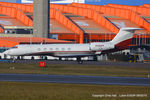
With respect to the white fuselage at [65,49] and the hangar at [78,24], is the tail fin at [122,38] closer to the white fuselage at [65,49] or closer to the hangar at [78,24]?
the white fuselage at [65,49]

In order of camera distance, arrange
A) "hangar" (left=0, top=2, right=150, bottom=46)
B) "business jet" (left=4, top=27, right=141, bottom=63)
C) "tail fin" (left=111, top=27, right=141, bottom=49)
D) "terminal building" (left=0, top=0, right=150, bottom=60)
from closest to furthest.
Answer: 1. "business jet" (left=4, top=27, right=141, bottom=63)
2. "tail fin" (left=111, top=27, right=141, bottom=49)
3. "terminal building" (left=0, top=0, right=150, bottom=60)
4. "hangar" (left=0, top=2, right=150, bottom=46)

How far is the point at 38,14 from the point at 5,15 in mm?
35153

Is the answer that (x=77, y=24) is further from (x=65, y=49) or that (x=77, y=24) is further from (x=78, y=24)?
(x=65, y=49)

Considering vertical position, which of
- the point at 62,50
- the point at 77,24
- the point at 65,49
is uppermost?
the point at 77,24

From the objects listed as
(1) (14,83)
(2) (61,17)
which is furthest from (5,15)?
(1) (14,83)

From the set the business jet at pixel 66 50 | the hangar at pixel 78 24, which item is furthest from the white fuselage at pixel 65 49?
the hangar at pixel 78 24

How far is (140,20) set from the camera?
140 meters

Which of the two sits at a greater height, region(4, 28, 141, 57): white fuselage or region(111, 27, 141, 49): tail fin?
region(111, 27, 141, 49): tail fin

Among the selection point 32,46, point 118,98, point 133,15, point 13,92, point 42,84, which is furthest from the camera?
point 133,15

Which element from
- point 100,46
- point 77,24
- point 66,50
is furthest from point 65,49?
point 77,24

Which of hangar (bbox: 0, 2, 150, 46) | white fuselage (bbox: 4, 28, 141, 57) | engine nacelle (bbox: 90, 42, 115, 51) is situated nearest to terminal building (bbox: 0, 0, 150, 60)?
hangar (bbox: 0, 2, 150, 46)

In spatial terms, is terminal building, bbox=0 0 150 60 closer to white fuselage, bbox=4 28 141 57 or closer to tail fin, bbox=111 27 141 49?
white fuselage, bbox=4 28 141 57

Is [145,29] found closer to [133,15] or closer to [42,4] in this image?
A: [133,15]

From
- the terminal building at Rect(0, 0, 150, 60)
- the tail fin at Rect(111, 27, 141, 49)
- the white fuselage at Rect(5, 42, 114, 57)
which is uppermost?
the terminal building at Rect(0, 0, 150, 60)
